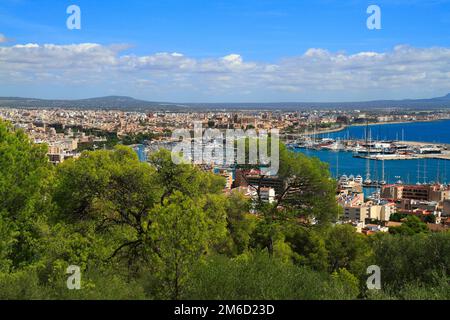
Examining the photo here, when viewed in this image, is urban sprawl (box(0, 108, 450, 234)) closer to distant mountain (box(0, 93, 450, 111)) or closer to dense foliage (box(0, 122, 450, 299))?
dense foliage (box(0, 122, 450, 299))

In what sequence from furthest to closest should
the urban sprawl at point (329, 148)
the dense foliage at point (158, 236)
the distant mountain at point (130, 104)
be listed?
the distant mountain at point (130, 104), the urban sprawl at point (329, 148), the dense foliage at point (158, 236)

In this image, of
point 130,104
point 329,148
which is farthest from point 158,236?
point 130,104

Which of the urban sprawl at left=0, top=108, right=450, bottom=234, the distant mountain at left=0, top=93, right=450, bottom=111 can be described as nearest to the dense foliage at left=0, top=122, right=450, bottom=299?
the urban sprawl at left=0, top=108, right=450, bottom=234

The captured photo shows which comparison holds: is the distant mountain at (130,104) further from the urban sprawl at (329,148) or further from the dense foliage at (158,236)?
the dense foliage at (158,236)

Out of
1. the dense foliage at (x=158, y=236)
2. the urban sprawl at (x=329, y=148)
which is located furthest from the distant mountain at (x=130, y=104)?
the dense foliage at (x=158, y=236)

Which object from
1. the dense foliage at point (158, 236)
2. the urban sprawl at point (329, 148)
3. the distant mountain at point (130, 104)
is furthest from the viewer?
the distant mountain at point (130, 104)

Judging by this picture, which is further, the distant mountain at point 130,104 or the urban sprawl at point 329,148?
the distant mountain at point 130,104

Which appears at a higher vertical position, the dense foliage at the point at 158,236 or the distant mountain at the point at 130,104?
the distant mountain at the point at 130,104

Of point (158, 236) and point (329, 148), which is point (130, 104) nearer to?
point (329, 148)
